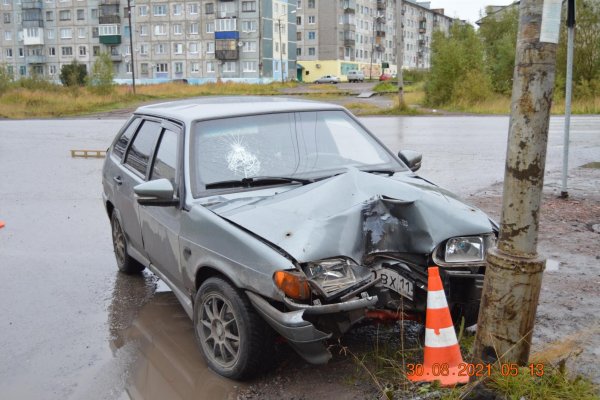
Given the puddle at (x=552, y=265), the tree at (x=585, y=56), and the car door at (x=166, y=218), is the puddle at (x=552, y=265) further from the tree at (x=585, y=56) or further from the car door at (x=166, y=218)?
the tree at (x=585, y=56)

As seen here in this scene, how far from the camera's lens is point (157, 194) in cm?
431

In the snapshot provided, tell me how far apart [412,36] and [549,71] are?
12900cm

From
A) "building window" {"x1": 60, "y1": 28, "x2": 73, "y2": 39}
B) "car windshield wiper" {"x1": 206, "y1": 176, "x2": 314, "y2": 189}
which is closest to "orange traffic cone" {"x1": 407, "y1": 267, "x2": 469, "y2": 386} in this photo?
"car windshield wiper" {"x1": 206, "y1": 176, "x2": 314, "y2": 189}

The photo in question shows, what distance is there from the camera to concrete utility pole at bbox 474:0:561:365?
3010mm

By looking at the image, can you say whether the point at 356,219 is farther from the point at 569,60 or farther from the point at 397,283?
the point at 569,60

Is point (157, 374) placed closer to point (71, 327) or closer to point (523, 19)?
point (71, 327)

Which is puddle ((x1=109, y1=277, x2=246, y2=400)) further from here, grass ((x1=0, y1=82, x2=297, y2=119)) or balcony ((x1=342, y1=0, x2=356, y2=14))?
balcony ((x1=342, y1=0, x2=356, y2=14))

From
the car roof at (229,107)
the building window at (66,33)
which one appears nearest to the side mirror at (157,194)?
the car roof at (229,107)

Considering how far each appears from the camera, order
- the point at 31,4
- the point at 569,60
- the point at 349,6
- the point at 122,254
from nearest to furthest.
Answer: the point at 122,254 < the point at 569,60 < the point at 31,4 < the point at 349,6

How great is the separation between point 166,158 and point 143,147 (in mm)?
746

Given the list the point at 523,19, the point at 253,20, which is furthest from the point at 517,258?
the point at 253,20

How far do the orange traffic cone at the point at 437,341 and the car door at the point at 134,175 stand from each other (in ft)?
9.07

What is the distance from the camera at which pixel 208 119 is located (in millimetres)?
4836

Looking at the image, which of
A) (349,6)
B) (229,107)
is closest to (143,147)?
(229,107)
